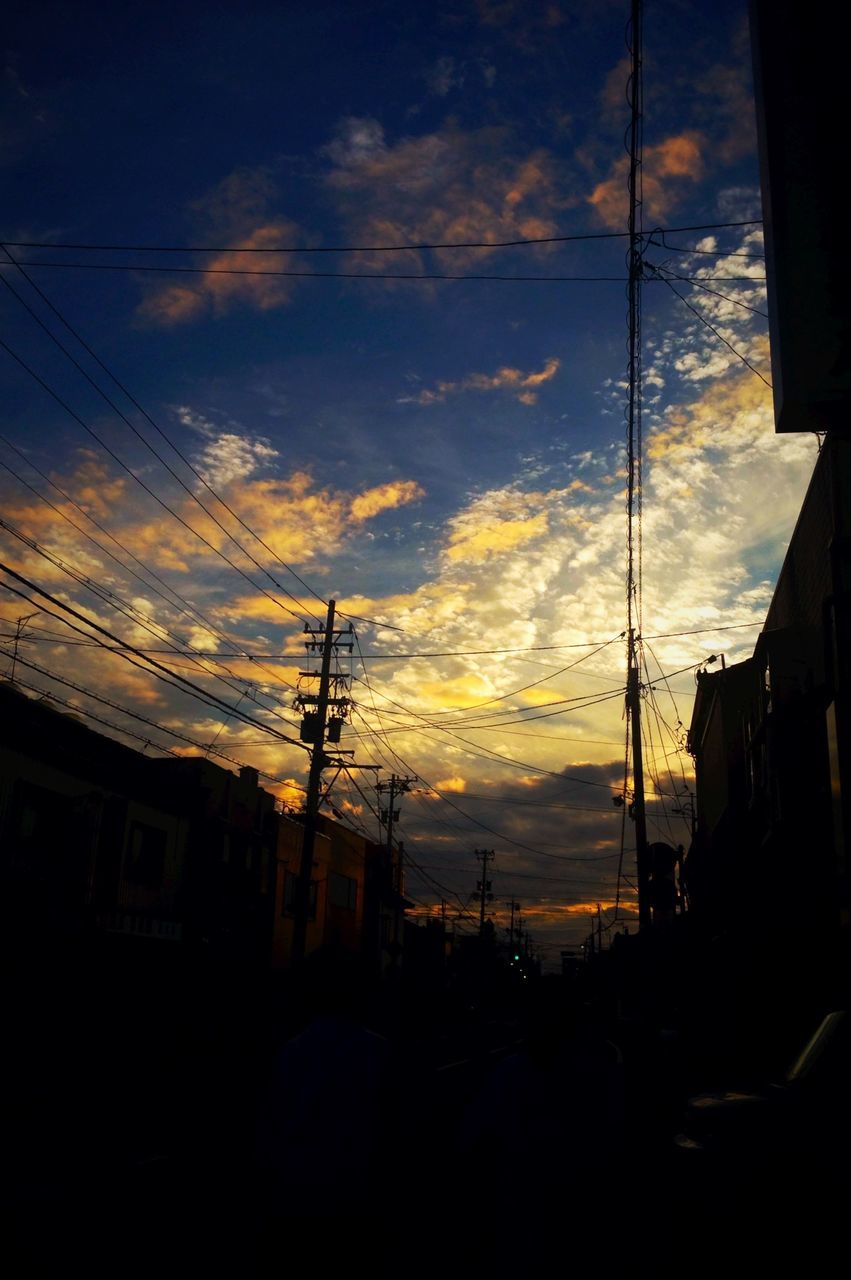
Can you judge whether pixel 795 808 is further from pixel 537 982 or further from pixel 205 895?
pixel 205 895

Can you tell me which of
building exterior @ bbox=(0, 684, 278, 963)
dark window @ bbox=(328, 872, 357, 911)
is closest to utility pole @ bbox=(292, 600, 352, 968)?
building exterior @ bbox=(0, 684, 278, 963)

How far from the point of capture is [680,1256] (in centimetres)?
693

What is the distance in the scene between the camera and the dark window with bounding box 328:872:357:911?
53312 millimetres

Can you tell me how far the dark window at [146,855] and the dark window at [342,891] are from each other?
21.7 metres

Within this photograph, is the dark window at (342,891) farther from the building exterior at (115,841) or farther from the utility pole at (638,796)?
the utility pole at (638,796)

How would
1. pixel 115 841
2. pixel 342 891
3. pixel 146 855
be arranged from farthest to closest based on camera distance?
pixel 342 891
pixel 146 855
pixel 115 841

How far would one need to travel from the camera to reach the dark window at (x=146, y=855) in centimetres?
3039

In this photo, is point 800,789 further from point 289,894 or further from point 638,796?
point 289,894

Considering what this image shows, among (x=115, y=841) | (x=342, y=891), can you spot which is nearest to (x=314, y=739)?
(x=115, y=841)

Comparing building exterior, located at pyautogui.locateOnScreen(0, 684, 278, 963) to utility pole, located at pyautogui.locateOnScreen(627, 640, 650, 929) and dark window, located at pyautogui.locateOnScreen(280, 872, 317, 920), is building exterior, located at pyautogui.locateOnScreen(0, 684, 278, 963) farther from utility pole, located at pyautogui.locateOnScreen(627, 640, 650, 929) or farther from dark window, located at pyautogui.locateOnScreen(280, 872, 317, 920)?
utility pole, located at pyautogui.locateOnScreen(627, 640, 650, 929)

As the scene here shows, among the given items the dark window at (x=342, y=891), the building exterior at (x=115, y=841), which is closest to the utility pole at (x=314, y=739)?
the building exterior at (x=115, y=841)

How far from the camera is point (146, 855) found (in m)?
31.7

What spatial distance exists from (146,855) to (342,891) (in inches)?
1001

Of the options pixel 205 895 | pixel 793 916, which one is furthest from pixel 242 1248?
pixel 205 895
